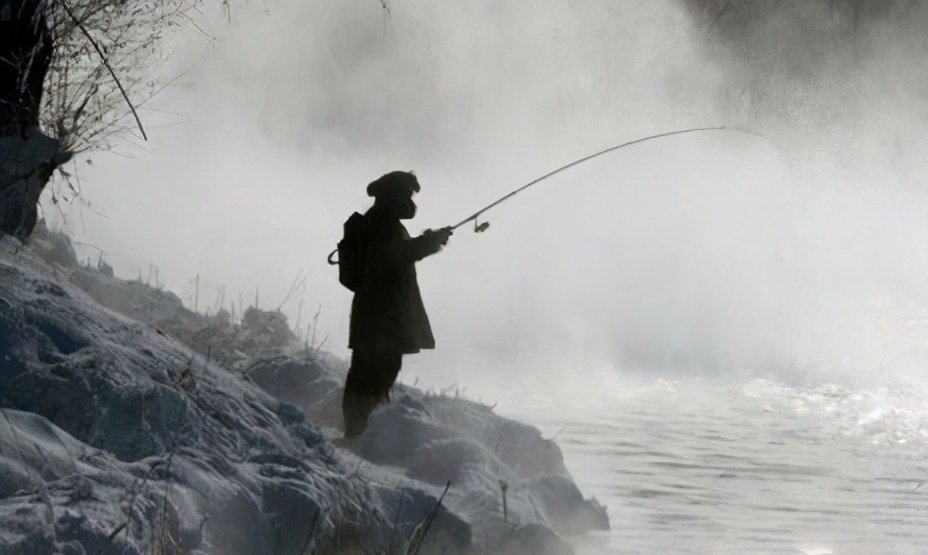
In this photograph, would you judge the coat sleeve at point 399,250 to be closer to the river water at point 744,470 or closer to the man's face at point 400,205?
the man's face at point 400,205

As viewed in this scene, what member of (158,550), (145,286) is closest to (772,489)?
(145,286)

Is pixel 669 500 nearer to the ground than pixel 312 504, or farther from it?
farther from it

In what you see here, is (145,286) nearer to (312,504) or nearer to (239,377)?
(239,377)

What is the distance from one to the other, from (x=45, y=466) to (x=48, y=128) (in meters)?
3.54

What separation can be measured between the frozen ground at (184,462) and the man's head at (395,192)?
1071 millimetres

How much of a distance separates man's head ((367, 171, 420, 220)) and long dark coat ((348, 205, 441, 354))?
44mm

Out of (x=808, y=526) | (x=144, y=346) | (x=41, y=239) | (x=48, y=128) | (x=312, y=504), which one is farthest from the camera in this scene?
(x=41, y=239)

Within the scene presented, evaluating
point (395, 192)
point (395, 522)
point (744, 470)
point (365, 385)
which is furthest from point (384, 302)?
point (744, 470)

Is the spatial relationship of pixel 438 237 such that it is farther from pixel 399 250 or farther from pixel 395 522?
pixel 395 522

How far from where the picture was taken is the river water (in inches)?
309

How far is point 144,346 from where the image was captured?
18.3 ft

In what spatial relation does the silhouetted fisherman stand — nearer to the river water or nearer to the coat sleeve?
the coat sleeve

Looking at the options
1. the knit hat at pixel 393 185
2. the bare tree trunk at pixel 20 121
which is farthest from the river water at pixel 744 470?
the bare tree trunk at pixel 20 121

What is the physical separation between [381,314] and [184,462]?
2644 mm
